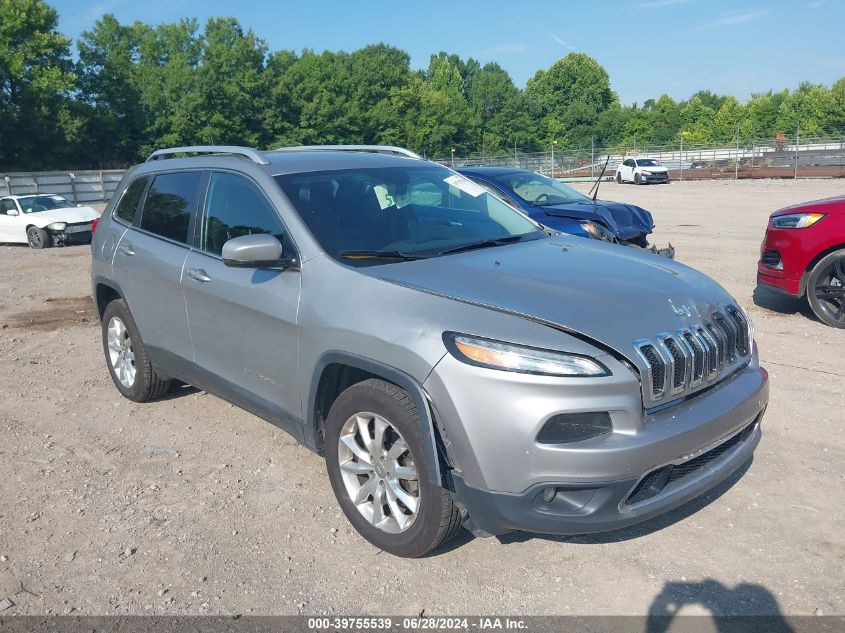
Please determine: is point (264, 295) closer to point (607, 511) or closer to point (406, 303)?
point (406, 303)

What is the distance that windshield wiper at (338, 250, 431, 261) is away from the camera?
3.72 meters

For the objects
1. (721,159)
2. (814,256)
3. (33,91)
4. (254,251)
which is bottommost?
(814,256)

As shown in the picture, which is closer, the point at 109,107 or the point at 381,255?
the point at 381,255

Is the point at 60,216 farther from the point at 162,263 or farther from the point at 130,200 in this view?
the point at 162,263

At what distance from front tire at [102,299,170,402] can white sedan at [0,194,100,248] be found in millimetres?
13454

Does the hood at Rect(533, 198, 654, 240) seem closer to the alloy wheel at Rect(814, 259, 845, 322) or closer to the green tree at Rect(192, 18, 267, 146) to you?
the alloy wheel at Rect(814, 259, 845, 322)

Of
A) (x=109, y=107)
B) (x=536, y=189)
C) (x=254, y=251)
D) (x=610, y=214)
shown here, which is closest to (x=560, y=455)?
(x=254, y=251)

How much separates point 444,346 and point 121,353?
3595mm

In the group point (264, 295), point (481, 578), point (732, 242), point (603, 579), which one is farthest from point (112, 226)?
point (732, 242)

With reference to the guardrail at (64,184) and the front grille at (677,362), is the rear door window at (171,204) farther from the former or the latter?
the guardrail at (64,184)

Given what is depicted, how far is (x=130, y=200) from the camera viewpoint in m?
5.57

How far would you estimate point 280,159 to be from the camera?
444 centimetres

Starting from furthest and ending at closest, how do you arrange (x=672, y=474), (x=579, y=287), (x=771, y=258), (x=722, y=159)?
(x=722, y=159), (x=771, y=258), (x=579, y=287), (x=672, y=474)

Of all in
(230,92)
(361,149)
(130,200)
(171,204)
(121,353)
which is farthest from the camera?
(230,92)
